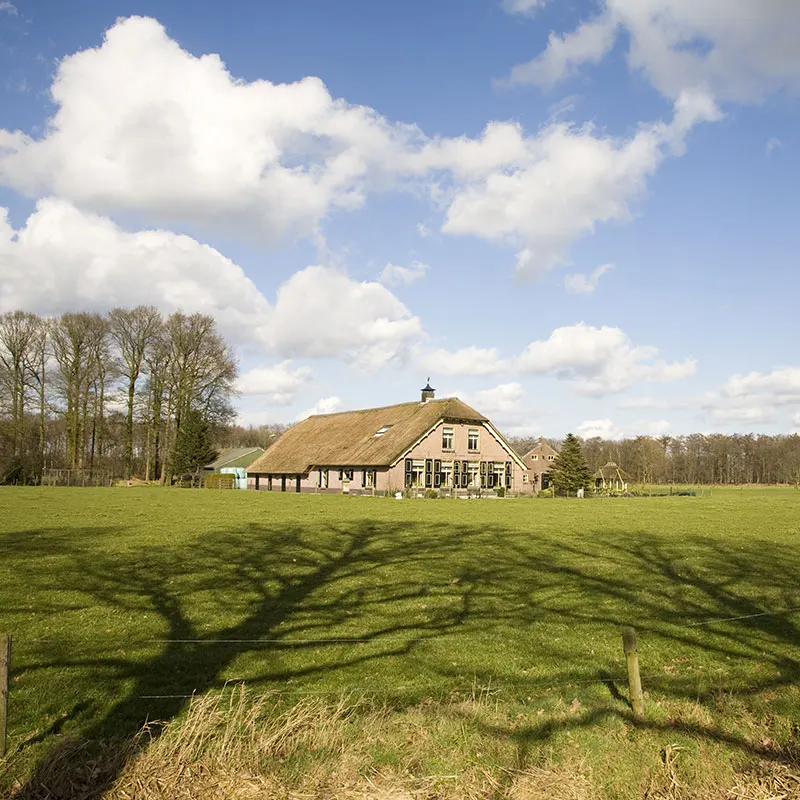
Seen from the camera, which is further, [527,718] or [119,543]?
[119,543]

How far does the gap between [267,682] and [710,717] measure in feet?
16.5

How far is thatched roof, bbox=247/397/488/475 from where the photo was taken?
2031 inches

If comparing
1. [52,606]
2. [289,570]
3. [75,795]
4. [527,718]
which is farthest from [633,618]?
[52,606]

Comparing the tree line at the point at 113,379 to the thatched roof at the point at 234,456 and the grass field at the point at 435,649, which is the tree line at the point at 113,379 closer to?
the thatched roof at the point at 234,456

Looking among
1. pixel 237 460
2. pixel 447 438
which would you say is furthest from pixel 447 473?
pixel 237 460

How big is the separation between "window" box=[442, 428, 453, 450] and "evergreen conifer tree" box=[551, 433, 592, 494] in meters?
13.7

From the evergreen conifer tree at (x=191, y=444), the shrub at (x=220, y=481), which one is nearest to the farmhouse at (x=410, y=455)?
the shrub at (x=220, y=481)

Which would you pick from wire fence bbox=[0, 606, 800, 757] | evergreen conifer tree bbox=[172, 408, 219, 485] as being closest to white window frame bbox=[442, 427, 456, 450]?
evergreen conifer tree bbox=[172, 408, 219, 485]

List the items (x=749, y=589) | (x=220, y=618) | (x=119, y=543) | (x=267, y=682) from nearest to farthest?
(x=267, y=682) < (x=220, y=618) < (x=749, y=589) < (x=119, y=543)

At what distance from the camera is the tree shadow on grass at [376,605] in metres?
7.80

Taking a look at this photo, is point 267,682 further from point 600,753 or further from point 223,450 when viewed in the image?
point 223,450

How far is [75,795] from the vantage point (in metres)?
5.77

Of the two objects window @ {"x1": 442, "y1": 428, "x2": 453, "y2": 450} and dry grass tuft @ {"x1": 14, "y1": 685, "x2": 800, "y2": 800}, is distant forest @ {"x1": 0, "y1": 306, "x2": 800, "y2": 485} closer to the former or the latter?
window @ {"x1": 442, "y1": 428, "x2": 453, "y2": 450}

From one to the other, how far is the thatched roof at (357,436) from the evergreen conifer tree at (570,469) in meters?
12.2
